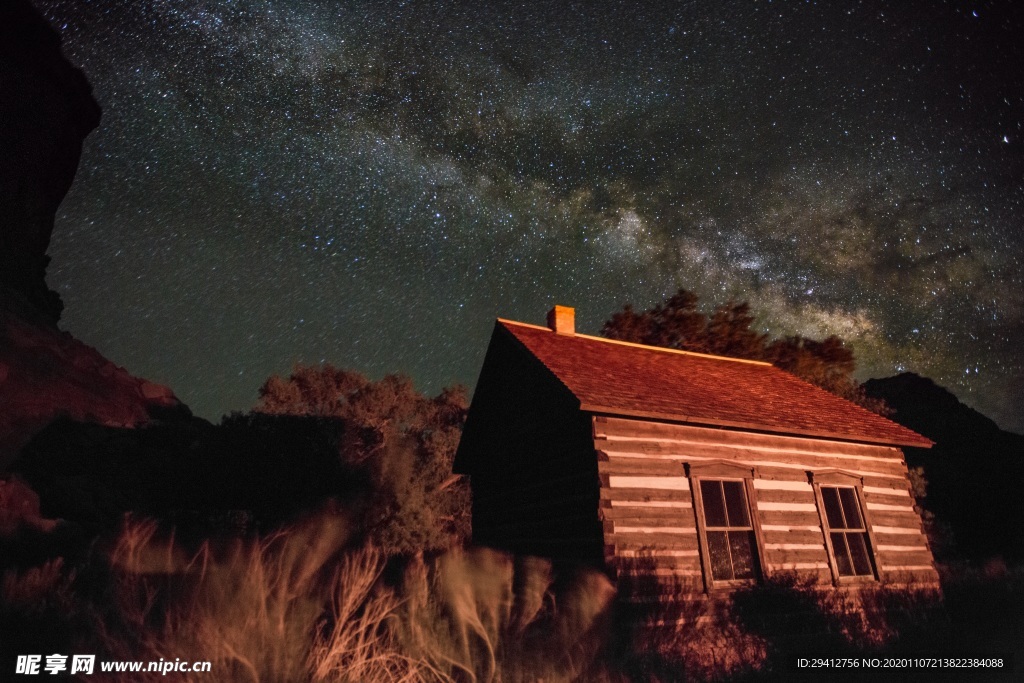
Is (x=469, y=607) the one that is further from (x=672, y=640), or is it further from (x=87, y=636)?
(x=672, y=640)

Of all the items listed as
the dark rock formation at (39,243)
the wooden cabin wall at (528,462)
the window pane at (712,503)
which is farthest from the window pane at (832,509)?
the dark rock formation at (39,243)

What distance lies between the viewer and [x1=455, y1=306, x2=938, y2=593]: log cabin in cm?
897

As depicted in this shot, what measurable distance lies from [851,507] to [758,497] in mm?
4245

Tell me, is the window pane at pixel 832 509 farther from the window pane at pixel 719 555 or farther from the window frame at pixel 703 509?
the window frame at pixel 703 509

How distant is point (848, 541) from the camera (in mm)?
11445

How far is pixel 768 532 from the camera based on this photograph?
9750mm

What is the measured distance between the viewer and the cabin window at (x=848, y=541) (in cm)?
1070

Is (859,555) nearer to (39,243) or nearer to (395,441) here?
(395,441)

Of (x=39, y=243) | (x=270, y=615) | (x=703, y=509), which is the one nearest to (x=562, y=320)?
(x=703, y=509)

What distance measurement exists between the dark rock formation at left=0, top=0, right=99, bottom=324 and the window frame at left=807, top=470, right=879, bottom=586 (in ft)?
107

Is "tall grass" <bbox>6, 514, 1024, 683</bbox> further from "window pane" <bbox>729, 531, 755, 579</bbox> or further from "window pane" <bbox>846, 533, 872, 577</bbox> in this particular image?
"window pane" <bbox>729, 531, 755, 579</bbox>

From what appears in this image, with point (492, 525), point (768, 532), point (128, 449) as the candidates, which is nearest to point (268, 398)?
point (128, 449)

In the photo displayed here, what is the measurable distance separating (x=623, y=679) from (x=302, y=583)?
406cm

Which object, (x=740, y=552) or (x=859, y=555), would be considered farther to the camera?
(x=740, y=552)
